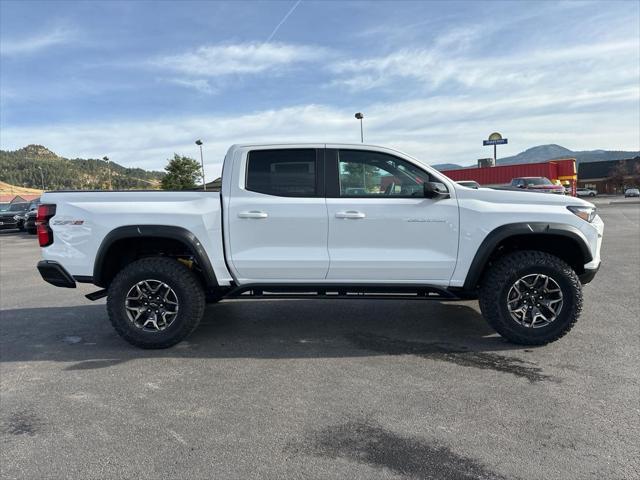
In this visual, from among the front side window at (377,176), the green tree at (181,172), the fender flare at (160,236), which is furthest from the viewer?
the green tree at (181,172)

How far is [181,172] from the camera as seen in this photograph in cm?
5928

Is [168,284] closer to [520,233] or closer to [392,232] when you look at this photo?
[392,232]

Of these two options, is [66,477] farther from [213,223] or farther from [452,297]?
[452,297]

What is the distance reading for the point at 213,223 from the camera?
14.3 feet

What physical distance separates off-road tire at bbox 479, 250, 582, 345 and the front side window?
1.12 m

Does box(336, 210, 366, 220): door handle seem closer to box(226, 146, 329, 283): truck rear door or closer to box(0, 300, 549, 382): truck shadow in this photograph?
box(226, 146, 329, 283): truck rear door

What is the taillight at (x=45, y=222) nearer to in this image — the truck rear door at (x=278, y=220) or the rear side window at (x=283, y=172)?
the truck rear door at (x=278, y=220)

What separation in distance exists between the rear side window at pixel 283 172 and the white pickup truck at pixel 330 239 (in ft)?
0.04

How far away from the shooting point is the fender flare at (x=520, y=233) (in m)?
4.18

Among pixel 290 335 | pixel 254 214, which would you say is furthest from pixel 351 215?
pixel 290 335

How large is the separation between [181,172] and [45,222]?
5772 cm

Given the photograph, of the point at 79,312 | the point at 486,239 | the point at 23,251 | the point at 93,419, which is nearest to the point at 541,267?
the point at 486,239

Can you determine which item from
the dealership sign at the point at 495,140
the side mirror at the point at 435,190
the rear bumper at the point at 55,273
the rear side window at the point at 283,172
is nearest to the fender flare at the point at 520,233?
the side mirror at the point at 435,190

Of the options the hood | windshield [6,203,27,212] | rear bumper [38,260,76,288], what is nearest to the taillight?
rear bumper [38,260,76,288]
